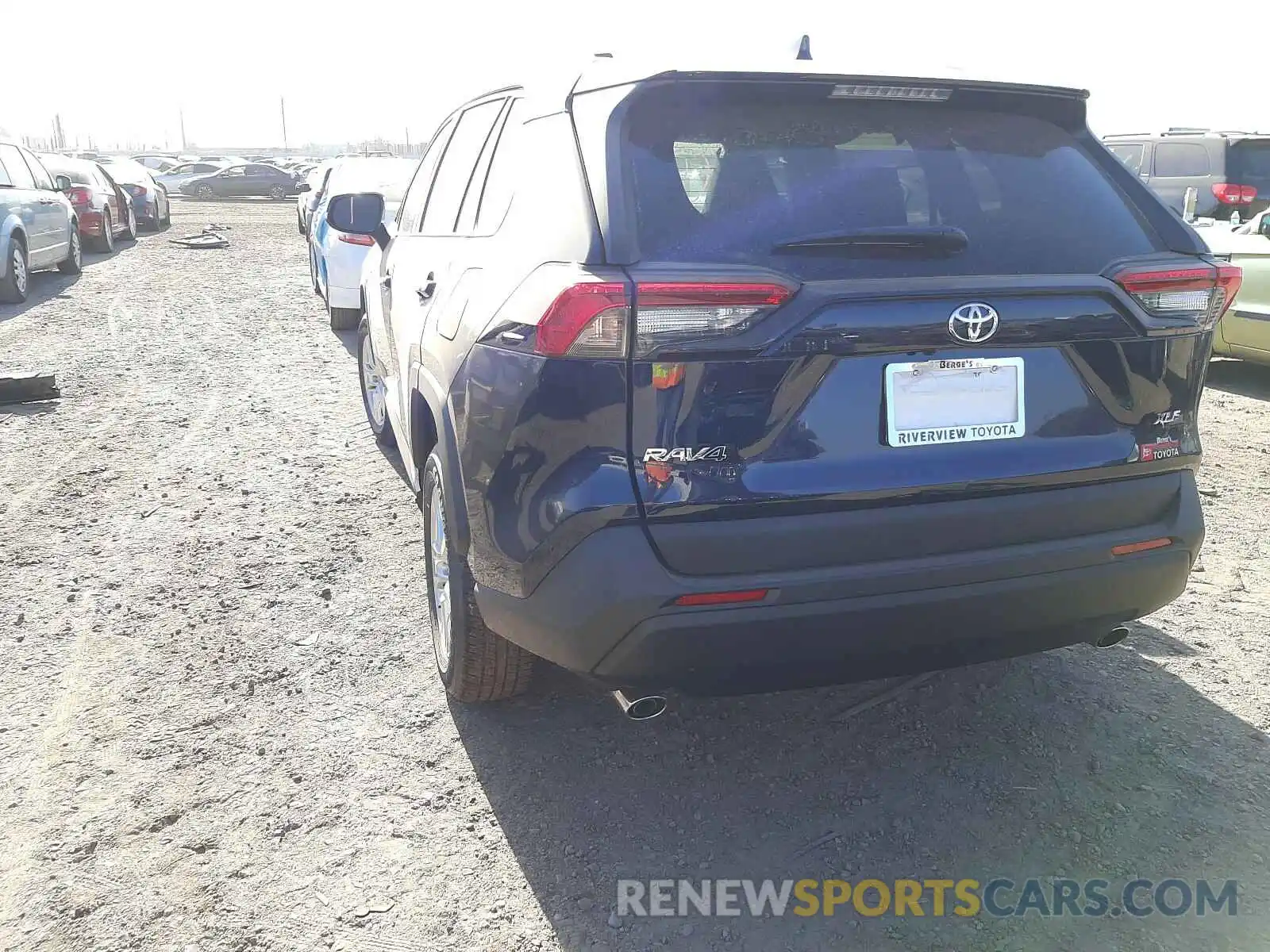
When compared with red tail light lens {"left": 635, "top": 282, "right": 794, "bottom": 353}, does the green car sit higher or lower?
lower

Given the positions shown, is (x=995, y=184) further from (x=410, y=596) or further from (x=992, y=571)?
(x=410, y=596)

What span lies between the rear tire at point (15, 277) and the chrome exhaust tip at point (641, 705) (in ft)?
38.1

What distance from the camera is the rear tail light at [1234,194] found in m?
14.5

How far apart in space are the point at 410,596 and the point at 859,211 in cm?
253

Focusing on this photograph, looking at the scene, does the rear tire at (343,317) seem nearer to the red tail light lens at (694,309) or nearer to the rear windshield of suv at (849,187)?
the rear windshield of suv at (849,187)

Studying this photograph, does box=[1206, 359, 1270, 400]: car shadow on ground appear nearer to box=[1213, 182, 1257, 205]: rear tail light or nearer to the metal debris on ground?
box=[1213, 182, 1257, 205]: rear tail light

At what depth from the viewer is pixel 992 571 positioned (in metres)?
2.45

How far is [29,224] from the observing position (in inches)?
487

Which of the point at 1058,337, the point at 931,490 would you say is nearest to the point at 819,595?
the point at 931,490

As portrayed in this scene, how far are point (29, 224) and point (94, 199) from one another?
4.77 metres

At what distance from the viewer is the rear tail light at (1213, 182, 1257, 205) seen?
1454 centimetres

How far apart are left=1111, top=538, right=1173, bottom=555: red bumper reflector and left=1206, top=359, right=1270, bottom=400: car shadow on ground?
19.1 feet

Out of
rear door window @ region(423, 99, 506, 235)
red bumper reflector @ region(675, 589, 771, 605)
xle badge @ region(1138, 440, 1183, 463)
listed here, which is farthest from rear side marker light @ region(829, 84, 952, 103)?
rear door window @ region(423, 99, 506, 235)

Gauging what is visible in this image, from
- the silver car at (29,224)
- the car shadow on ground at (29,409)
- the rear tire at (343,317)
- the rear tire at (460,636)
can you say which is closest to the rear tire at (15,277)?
the silver car at (29,224)
